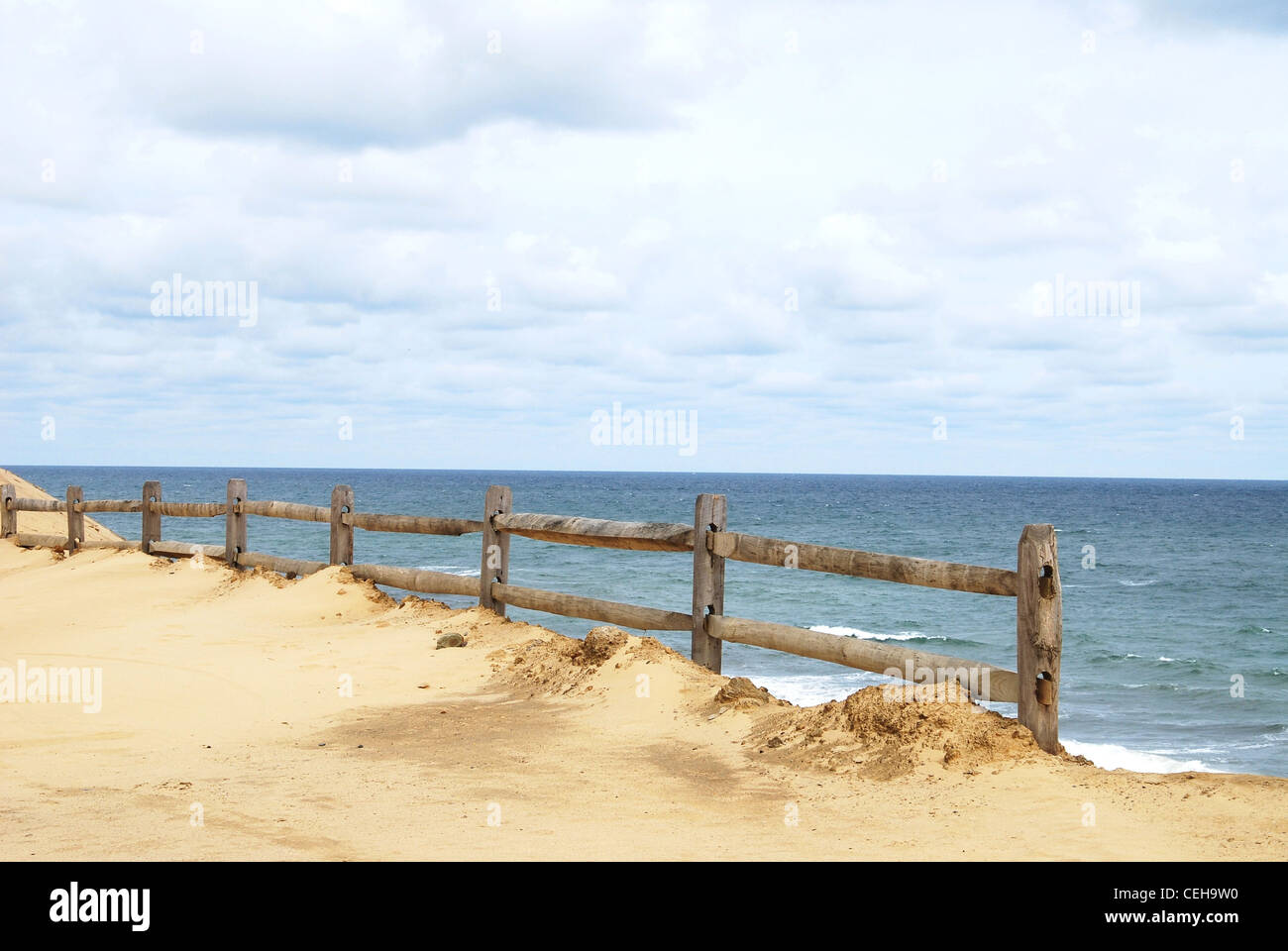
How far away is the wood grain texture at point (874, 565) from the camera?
242 inches

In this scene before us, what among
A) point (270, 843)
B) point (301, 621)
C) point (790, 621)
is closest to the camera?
point (270, 843)

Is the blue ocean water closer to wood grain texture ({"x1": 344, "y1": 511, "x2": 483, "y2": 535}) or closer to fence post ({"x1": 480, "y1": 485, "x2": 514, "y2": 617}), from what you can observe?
fence post ({"x1": 480, "y1": 485, "x2": 514, "y2": 617})

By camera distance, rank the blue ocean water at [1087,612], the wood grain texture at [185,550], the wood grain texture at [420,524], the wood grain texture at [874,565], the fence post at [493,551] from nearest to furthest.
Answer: the wood grain texture at [874,565] < the fence post at [493,551] < the wood grain texture at [420,524] < the blue ocean water at [1087,612] < the wood grain texture at [185,550]

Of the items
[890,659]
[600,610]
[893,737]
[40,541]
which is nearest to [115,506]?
[40,541]

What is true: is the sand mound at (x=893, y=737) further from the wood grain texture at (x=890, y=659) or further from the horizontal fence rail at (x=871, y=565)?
the horizontal fence rail at (x=871, y=565)

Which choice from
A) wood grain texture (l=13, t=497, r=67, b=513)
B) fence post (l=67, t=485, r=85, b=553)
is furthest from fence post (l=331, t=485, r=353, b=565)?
wood grain texture (l=13, t=497, r=67, b=513)

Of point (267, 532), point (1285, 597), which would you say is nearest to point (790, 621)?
point (1285, 597)

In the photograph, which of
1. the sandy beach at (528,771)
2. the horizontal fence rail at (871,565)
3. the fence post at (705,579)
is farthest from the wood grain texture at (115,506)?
the horizontal fence rail at (871,565)

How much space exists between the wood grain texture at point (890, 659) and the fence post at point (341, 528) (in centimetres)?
581

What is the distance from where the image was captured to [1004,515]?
241ft

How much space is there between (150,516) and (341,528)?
16.5 ft

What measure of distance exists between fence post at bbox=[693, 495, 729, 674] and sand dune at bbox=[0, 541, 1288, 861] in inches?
8.6
